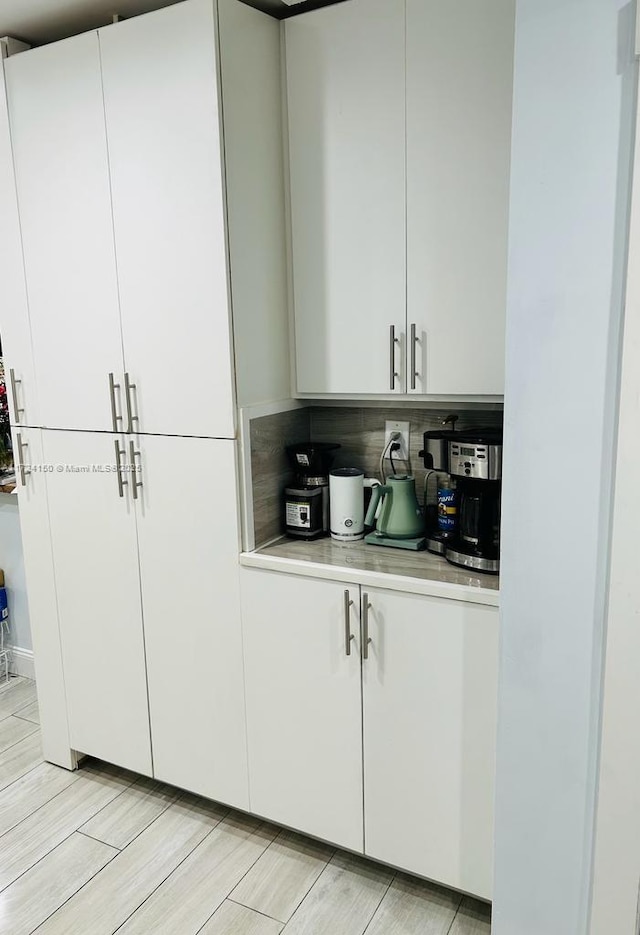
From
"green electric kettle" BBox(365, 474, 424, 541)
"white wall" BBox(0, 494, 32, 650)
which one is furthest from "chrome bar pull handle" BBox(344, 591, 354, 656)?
"white wall" BBox(0, 494, 32, 650)

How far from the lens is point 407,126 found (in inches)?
77.4

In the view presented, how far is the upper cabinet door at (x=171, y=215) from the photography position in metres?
1.98

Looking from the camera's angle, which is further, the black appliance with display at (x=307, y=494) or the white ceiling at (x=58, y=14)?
the black appliance with display at (x=307, y=494)

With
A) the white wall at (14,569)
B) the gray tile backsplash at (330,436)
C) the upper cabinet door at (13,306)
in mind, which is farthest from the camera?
the white wall at (14,569)

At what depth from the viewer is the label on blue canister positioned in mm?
2113

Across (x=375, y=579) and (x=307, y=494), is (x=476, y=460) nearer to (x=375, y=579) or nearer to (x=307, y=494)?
(x=375, y=579)

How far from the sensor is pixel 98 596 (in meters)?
2.50

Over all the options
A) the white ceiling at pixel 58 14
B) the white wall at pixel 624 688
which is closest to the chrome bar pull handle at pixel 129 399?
the white ceiling at pixel 58 14

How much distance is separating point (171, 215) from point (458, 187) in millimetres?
776

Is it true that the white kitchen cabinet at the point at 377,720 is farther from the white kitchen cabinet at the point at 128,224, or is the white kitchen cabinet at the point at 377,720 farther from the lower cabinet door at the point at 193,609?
the white kitchen cabinet at the point at 128,224

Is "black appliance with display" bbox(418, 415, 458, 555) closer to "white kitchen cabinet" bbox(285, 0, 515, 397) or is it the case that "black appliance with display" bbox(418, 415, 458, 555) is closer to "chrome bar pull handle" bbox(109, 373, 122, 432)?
"white kitchen cabinet" bbox(285, 0, 515, 397)

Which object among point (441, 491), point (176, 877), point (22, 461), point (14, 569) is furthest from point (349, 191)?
point (14, 569)

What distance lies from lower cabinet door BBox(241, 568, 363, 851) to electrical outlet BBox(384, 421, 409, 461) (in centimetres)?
56

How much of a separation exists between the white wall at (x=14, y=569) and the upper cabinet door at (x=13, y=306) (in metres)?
0.88
